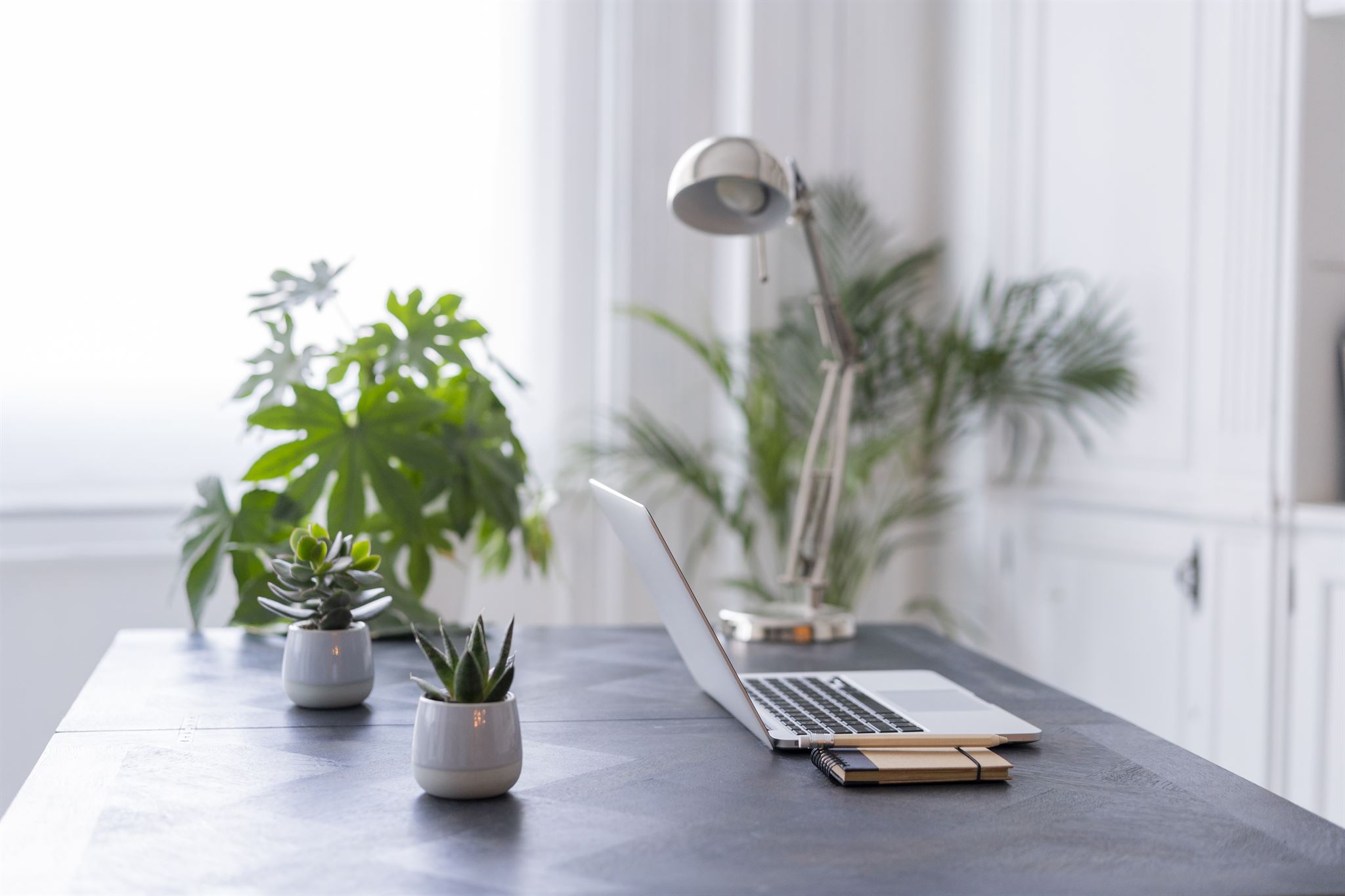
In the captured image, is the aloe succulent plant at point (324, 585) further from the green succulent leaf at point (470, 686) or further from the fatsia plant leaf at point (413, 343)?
the fatsia plant leaf at point (413, 343)

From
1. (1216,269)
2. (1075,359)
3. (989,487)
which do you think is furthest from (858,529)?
(1216,269)

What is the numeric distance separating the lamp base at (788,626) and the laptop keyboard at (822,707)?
1.02ft

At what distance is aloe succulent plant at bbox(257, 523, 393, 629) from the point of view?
1.34 m

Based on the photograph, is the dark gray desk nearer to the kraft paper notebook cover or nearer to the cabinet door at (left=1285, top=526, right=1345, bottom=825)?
the kraft paper notebook cover

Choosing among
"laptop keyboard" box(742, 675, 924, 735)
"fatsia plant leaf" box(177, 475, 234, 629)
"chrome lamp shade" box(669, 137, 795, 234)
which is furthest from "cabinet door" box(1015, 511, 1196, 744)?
"fatsia plant leaf" box(177, 475, 234, 629)

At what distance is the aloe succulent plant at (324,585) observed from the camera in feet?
4.41

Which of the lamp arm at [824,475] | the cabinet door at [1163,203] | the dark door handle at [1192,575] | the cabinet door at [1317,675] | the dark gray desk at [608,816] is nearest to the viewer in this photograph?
the dark gray desk at [608,816]

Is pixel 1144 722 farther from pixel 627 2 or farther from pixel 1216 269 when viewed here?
pixel 627 2

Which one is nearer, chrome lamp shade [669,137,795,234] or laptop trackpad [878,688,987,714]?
laptop trackpad [878,688,987,714]

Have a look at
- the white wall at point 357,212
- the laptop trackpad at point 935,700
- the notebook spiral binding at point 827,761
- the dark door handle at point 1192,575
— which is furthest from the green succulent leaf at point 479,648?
the dark door handle at point 1192,575

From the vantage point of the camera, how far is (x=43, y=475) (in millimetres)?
2939

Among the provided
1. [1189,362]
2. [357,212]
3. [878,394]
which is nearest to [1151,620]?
[1189,362]

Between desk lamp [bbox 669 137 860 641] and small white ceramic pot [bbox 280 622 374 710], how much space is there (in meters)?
0.68

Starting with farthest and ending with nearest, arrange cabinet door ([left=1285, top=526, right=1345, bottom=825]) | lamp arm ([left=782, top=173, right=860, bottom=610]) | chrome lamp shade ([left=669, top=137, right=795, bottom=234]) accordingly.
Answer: cabinet door ([left=1285, top=526, right=1345, bottom=825]) < lamp arm ([left=782, top=173, right=860, bottom=610]) < chrome lamp shade ([left=669, top=137, right=795, bottom=234])
